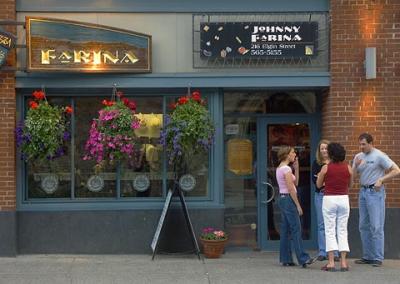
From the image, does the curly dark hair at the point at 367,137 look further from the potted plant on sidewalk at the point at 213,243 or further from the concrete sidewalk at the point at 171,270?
the potted plant on sidewalk at the point at 213,243

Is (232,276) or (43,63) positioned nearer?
(232,276)

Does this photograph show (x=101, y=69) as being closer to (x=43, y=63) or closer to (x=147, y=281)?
(x=43, y=63)

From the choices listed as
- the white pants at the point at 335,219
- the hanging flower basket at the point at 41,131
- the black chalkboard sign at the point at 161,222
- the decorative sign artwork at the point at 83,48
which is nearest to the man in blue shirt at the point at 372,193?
the white pants at the point at 335,219

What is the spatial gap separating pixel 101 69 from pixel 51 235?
101 inches

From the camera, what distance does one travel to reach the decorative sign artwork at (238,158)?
10.1 m

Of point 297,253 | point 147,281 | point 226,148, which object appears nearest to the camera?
point 147,281

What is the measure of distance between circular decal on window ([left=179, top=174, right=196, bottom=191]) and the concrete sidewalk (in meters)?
1.02

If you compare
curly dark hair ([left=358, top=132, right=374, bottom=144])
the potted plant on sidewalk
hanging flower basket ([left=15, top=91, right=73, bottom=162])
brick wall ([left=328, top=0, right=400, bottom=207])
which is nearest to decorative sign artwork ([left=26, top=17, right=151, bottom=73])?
hanging flower basket ([left=15, top=91, right=73, bottom=162])

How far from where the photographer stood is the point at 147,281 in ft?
26.0

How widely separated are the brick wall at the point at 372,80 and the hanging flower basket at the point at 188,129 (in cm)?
191

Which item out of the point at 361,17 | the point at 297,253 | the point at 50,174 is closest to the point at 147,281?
the point at 297,253

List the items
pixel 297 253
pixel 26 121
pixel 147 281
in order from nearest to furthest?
pixel 147 281, pixel 297 253, pixel 26 121

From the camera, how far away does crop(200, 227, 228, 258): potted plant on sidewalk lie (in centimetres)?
929

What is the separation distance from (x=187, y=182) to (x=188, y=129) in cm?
102
